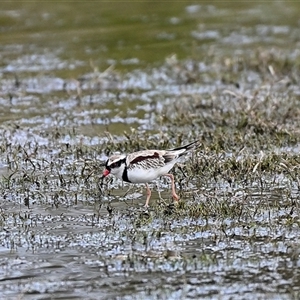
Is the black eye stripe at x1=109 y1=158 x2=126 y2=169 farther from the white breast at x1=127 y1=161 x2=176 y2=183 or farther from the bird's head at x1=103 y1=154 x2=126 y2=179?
the white breast at x1=127 y1=161 x2=176 y2=183

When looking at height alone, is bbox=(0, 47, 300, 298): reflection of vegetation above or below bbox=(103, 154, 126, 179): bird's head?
below

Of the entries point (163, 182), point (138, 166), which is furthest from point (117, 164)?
point (163, 182)

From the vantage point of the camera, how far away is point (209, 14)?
22.3 meters

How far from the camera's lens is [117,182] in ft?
32.9

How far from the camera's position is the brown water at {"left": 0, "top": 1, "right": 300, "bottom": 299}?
7.27 m

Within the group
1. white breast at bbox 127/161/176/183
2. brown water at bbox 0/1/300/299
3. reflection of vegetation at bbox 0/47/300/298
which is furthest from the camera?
white breast at bbox 127/161/176/183

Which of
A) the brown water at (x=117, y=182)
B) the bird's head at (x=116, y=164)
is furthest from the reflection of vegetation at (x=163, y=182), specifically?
the bird's head at (x=116, y=164)

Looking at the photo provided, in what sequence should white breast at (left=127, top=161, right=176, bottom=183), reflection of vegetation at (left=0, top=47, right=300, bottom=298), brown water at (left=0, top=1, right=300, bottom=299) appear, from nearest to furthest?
brown water at (left=0, top=1, right=300, bottom=299) < reflection of vegetation at (left=0, top=47, right=300, bottom=298) < white breast at (left=127, top=161, right=176, bottom=183)

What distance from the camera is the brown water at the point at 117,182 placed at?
23.9 ft

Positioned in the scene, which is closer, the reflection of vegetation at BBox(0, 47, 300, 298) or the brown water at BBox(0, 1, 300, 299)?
the brown water at BBox(0, 1, 300, 299)

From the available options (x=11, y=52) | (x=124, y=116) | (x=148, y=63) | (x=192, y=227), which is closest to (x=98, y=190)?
(x=192, y=227)

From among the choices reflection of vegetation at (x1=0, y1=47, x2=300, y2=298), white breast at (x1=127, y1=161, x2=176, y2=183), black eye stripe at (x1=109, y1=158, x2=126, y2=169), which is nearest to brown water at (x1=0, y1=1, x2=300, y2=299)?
reflection of vegetation at (x1=0, y1=47, x2=300, y2=298)

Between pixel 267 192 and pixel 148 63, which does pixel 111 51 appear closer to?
pixel 148 63

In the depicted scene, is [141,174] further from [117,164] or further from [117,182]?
[117,182]
